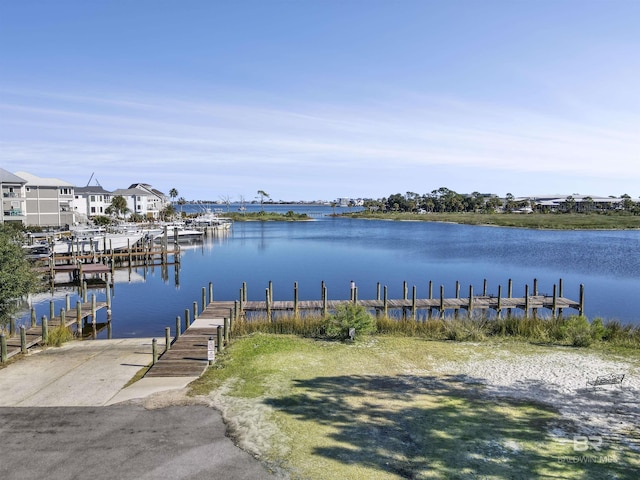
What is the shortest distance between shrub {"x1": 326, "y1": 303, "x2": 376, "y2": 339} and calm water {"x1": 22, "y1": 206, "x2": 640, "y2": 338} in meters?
13.8

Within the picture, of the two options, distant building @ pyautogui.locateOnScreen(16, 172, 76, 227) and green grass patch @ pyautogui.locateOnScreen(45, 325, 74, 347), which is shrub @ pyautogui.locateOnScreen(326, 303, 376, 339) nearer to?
green grass patch @ pyautogui.locateOnScreen(45, 325, 74, 347)

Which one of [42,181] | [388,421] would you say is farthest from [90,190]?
[388,421]

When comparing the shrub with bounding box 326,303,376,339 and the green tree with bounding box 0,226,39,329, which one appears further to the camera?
the green tree with bounding box 0,226,39,329

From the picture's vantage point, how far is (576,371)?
59.5ft

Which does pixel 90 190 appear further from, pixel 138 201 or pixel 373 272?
pixel 373 272

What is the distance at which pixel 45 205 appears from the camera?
83.1 metres

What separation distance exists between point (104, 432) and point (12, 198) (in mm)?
68392

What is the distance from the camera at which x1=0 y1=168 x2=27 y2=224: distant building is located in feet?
218

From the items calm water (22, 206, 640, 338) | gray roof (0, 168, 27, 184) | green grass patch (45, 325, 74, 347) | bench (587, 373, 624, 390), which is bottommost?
calm water (22, 206, 640, 338)

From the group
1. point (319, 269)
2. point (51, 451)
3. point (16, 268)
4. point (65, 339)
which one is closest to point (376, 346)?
point (51, 451)

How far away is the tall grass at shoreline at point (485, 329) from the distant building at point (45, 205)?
2845 inches

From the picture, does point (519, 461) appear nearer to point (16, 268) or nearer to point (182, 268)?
point (16, 268)

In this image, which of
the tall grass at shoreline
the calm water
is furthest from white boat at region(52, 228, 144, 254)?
the tall grass at shoreline

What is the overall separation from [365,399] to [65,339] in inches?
674
